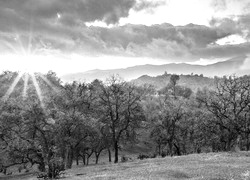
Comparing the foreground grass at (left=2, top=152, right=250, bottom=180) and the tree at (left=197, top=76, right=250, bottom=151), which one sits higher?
the tree at (left=197, top=76, right=250, bottom=151)

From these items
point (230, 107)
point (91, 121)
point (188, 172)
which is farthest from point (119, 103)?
point (188, 172)

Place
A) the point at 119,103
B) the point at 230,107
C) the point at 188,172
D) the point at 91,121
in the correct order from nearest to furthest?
the point at 188,172 → the point at 91,121 → the point at 119,103 → the point at 230,107

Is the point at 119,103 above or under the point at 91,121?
above

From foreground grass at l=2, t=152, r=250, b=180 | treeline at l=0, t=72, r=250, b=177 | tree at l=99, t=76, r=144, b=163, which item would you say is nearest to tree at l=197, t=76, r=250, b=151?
treeline at l=0, t=72, r=250, b=177

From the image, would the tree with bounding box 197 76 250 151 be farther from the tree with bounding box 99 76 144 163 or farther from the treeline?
the tree with bounding box 99 76 144 163

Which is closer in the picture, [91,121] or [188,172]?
[188,172]

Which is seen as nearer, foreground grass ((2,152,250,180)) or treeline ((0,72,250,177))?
foreground grass ((2,152,250,180))

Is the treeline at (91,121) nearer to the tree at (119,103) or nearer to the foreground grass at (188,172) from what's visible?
the tree at (119,103)

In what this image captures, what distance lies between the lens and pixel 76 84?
74.4 m

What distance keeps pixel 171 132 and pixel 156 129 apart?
406cm

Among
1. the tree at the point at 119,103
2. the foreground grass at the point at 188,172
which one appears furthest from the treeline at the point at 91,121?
the foreground grass at the point at 188,172

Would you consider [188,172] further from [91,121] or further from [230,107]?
[230,107]

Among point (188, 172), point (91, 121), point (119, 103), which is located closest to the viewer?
point (188, 172)

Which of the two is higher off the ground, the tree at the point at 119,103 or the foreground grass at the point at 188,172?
the tree at the point at 119,103
